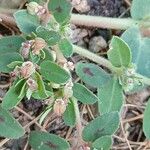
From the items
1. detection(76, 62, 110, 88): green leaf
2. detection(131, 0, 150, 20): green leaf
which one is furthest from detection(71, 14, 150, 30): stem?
detection(76, 62, 110, 88): green leaf

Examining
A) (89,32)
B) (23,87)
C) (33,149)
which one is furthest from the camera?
(89,32)

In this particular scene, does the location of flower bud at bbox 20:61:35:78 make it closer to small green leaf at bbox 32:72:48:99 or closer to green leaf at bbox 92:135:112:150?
small green leaf at bbox 32:72:48:99

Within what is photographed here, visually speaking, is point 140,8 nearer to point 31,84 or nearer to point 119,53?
point 119,53

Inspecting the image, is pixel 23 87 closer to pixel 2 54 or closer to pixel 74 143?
pixel 2 54

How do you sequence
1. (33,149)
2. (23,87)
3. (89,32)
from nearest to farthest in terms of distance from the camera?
(23,87) → (33,149) → (89,32)

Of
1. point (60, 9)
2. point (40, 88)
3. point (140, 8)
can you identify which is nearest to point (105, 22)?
point (140, 8)

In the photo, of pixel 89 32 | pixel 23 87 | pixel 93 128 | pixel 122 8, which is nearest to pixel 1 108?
pixel 23 87
